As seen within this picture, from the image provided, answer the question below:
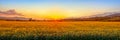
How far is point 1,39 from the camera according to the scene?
1583cm

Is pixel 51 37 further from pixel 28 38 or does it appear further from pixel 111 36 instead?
pixel 111 36

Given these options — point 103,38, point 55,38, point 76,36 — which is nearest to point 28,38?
point 55,38

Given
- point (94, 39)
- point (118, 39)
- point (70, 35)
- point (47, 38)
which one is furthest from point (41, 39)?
point (118, 39)

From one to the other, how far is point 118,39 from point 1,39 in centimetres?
593

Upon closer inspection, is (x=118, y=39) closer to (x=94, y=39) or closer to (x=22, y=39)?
(x=94, y=39)

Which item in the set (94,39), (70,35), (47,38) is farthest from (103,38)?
(47,38)

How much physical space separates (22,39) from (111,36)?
15.1 ft

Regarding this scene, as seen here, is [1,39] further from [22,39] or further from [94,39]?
[94,39]

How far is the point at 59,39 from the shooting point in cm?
1575

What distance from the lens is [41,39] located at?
15.7 meters

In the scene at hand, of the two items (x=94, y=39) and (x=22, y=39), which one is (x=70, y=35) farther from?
(x=22, y=39)

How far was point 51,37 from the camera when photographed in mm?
15875

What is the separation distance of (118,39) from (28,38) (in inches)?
179

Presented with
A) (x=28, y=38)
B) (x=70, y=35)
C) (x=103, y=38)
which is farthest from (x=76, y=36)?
(x=28, y=38)
